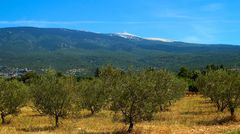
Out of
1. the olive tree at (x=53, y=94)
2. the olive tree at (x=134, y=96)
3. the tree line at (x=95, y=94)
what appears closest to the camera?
the olive tree at (x=134, y=96)

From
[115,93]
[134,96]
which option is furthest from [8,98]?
[134,96]

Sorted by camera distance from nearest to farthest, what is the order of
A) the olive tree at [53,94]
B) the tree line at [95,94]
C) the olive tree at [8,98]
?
the tree line at [95,94] < the olive tree at [53,94] < the olive tree at [8,98]

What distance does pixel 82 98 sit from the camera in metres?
55.0

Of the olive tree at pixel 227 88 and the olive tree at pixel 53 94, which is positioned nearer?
the olive tree at pixel 53 94

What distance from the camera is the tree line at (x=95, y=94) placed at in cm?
3456

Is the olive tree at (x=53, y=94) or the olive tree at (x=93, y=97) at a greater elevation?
the olive tree at (x=53, y=94)

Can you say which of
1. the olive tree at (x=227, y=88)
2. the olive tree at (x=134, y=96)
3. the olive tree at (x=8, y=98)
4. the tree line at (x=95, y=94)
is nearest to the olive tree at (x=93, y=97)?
the tree line at (x=95, y=94)

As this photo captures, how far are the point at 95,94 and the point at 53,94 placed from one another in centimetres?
1532

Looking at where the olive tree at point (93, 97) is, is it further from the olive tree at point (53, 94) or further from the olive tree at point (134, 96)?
the olive tree at point (134, 96)

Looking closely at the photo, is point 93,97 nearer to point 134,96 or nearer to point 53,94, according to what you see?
point 53,94

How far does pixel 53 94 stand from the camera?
40.7 meters

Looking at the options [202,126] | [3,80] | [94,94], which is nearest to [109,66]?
[94,94]

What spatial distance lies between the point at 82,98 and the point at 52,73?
14.1 metres

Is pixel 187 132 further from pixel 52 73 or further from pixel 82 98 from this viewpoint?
pixel 82 98
